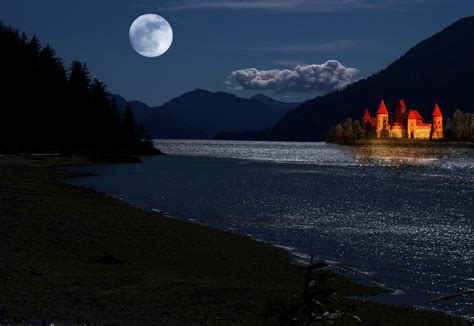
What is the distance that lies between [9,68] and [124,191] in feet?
151

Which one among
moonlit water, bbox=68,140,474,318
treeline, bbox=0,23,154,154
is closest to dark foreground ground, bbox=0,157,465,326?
moonlit water, bbox=68,140,474,318

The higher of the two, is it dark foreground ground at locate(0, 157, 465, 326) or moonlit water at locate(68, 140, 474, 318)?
dark foreground ground at locate(0, 157, 465, 326)

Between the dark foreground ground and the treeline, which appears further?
the treeline

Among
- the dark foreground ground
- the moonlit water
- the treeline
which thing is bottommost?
the moonlit water

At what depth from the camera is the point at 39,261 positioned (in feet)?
62.9

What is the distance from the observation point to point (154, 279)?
18141mm

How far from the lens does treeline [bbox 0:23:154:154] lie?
298 feet

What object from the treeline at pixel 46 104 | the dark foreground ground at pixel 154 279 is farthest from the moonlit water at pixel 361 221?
the treeline at pixel 46 104

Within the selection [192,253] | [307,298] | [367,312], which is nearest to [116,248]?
[192,253]

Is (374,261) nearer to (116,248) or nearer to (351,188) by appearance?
(116,248)

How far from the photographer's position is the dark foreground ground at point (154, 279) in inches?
508

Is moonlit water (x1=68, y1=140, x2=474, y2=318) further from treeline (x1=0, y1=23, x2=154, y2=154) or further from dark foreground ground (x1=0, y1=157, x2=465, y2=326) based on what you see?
treeline (x1=0, y1=23, x2=154, y2=154)

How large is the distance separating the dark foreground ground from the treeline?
62.3 m

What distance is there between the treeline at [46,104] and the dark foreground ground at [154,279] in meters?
62.3
